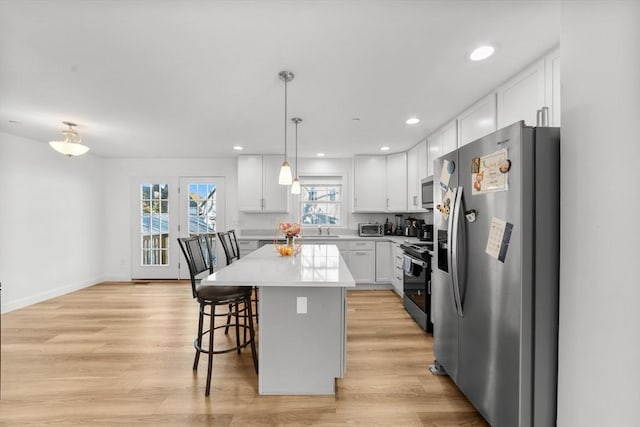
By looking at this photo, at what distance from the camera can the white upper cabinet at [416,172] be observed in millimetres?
4359

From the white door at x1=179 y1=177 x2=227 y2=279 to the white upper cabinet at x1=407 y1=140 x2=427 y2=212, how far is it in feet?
10.9

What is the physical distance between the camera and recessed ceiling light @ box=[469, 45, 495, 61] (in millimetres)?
2010

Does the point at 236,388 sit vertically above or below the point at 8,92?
below

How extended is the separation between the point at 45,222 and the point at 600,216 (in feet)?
19.5

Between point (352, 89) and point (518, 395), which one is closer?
point (518, 395)

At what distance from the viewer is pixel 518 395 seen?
154 centimetres

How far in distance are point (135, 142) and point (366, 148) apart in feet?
11.2

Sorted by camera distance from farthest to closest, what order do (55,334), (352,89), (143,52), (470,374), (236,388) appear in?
1. (55,334)
2. (352,89)
3. (236,388)
4. (143,52)
5. (470,374)

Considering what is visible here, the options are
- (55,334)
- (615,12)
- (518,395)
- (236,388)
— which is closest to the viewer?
(615,12)

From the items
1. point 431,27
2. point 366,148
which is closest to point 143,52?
point 431,27

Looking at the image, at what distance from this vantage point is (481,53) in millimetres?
2066

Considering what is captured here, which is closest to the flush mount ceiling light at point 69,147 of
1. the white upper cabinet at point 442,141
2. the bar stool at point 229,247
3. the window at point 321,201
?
the bar stool at point 229,247

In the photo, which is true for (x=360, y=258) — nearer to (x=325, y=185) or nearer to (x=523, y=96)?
(x=325, y=185)

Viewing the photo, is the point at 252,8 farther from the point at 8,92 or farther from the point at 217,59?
the point at 8,92
